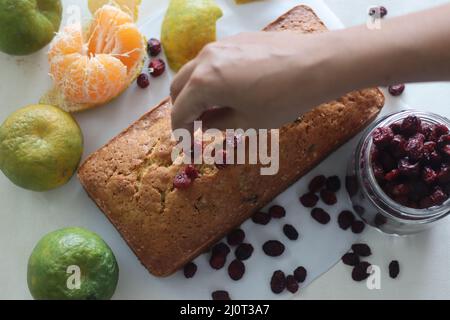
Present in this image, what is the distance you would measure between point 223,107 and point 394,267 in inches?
36.2

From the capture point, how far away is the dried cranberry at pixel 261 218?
1.89m

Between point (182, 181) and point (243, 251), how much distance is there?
35 centimetres

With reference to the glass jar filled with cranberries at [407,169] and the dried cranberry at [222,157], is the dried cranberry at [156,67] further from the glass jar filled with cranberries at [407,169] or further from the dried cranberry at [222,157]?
the glass jar filled with cranberries at [407,169]

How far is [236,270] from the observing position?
1855 mm

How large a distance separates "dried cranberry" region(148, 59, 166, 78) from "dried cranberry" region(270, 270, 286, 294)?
0.82m

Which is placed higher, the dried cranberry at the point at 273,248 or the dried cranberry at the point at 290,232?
the dried cranberry at the point at 290,232

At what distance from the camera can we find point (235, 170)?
68.7 inches

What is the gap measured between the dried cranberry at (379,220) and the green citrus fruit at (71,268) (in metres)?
0.89

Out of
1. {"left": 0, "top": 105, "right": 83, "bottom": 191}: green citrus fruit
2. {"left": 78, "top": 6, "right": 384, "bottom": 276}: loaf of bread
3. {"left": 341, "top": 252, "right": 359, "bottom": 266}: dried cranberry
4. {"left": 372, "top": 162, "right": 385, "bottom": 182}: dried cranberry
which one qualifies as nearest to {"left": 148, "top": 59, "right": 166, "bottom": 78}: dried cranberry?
{"left": 78, "top": 6, "right": 384, "bottom": 276}: loaf of bread

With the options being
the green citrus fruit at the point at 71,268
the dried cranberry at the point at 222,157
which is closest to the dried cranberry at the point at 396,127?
the dried cranberry at the point at 222,157

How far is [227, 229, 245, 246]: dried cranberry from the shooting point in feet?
6.18

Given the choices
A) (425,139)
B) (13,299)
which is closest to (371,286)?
(425,139)

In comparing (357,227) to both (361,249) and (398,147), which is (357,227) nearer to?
(361,249)

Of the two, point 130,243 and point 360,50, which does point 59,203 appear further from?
point 360,50
